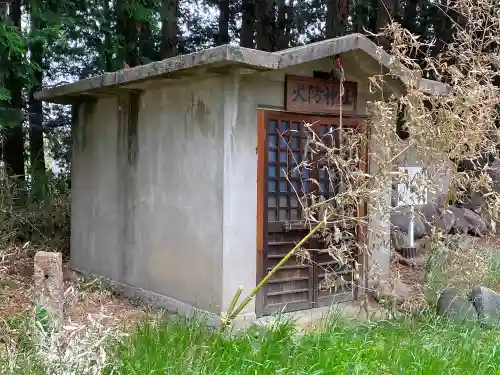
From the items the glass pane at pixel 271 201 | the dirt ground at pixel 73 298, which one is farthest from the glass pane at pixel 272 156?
the dirt ground at pixel 73 298

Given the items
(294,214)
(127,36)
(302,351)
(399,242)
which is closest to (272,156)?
(294,214)

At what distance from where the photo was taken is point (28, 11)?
756 cm

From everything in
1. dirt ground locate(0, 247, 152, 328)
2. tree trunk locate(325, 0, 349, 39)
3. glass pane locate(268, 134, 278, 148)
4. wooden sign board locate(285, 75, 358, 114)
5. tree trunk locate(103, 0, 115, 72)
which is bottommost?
dirt ground locate(0, 247, 152, 328)

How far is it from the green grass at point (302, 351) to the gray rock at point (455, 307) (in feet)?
1.35

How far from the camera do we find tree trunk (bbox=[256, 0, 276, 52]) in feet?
47.7

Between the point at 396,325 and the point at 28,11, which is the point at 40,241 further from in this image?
the point at 396,325

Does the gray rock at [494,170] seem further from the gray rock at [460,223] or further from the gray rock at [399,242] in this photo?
the gray rock at [399,242]

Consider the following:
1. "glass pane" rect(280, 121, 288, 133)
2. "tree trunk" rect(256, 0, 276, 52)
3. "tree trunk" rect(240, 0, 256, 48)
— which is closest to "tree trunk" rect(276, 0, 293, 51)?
"tree trunk" rect(256, 0, 276, 52)

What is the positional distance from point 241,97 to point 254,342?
7.83 ft

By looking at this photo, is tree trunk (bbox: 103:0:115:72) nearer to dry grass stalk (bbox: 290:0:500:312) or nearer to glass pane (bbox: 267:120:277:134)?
glass pane (bbox: 267:120:277:134)

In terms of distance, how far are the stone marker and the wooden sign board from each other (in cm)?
275

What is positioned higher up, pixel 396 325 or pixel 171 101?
pixel 171 101

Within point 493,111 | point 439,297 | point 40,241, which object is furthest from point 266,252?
point 40,241

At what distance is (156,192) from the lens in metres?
6.16
